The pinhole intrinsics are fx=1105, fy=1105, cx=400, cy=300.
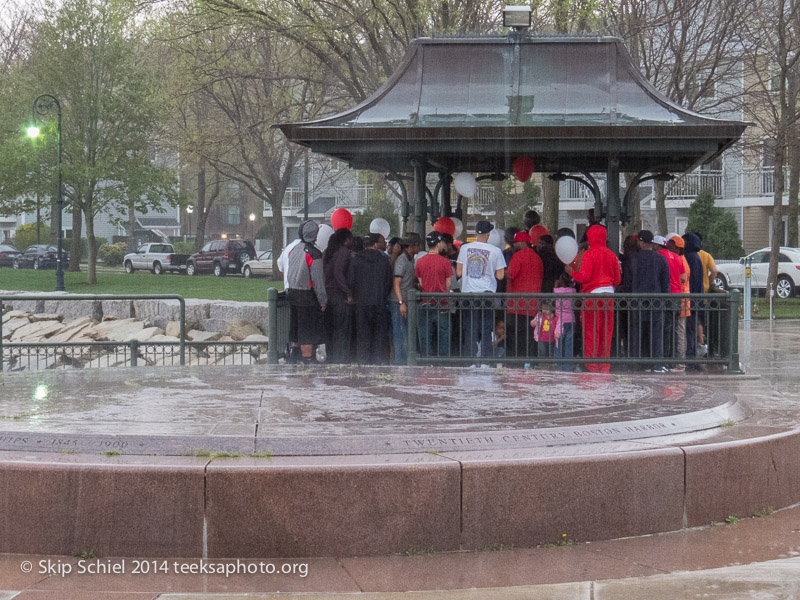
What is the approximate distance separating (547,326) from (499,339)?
716 millimetres

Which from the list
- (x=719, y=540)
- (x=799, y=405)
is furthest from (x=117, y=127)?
(x=719, y=540)

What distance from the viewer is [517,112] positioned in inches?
567

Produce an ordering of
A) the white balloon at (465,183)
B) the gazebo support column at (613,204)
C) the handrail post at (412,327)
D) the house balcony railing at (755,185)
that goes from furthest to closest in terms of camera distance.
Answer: the house balcony railing at (755,185) < the white balloon at (465,183) < the gazebo support column at (613,204) < the handrail post at (412,327)

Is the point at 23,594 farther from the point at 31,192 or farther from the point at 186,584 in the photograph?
the point at 31,192

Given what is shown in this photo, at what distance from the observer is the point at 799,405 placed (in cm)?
951

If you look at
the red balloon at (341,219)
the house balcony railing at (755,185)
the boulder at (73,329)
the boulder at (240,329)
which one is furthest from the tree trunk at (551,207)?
the house balcony railing at (755,185)

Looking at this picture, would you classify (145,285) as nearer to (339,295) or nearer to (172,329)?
(172,329)

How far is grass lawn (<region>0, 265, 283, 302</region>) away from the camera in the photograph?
32.9 m

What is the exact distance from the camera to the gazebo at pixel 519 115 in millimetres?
13672

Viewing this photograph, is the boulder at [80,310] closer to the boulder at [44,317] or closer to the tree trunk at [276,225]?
the boulder at [44,317]

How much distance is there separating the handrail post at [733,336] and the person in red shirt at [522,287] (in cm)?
237

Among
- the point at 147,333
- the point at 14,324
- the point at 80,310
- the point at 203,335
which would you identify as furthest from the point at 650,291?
the point at 14,324

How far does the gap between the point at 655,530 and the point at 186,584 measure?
2624 mm

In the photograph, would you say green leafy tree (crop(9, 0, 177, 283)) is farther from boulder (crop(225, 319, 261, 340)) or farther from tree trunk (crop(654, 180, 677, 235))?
boulder (crop(225, 319, 261, 340))
